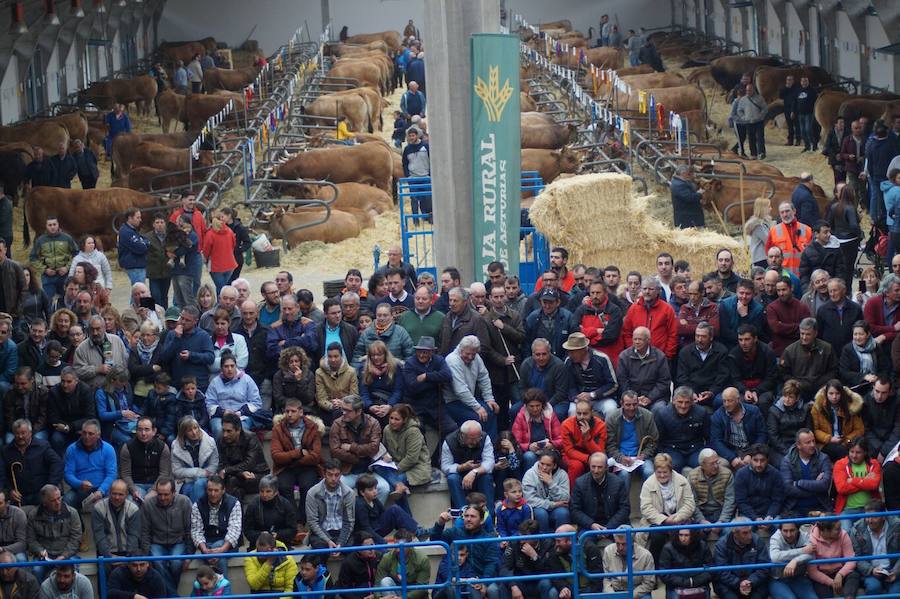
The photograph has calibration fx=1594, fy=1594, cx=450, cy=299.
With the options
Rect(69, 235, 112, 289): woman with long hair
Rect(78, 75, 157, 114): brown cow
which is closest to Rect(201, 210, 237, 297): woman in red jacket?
Rect(69, 235, 112, 289): woman with long hair

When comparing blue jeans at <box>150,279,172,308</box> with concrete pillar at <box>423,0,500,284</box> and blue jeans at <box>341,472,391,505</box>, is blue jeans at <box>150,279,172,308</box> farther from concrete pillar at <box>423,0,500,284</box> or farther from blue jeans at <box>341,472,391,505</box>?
blue jeans at <box>341,472,391,505</box>

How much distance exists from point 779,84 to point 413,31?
14.5 metres

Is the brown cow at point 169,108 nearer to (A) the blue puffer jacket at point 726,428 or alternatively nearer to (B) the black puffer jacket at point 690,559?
(A) the blue puffer jacket at point 726,428

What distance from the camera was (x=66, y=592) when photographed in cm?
1280

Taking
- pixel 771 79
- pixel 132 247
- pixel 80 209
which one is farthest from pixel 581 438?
pixel 771 79

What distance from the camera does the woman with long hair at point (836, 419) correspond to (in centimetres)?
1383

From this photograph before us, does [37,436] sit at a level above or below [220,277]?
below

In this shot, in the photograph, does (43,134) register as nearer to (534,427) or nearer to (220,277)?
(220,277)

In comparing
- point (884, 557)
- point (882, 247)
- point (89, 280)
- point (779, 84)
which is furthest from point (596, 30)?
point (884, 557)

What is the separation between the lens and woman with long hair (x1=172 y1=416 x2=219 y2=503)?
1370cm

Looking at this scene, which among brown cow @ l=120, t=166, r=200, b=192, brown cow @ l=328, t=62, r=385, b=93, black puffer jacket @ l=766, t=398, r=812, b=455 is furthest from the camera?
brown cow @ l=328, t=62, r=385, b=93

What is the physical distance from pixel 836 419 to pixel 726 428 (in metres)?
0.98

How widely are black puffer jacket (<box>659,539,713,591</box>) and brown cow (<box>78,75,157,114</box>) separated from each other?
27006 mm

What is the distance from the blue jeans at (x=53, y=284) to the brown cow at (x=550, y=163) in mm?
10723
